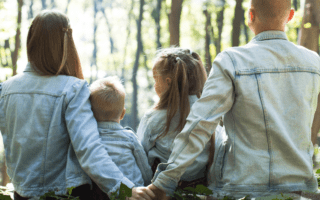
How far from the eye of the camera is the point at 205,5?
716 inches

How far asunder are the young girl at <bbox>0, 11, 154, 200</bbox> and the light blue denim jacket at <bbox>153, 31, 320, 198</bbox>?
1.90ft

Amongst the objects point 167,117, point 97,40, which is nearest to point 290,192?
point 167,117

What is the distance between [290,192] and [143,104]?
2376 cm

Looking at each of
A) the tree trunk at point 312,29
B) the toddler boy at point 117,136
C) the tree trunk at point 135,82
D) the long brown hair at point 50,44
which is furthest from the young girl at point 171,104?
the tree trunk at point 135,82

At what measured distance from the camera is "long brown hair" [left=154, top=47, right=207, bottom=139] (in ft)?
8.05

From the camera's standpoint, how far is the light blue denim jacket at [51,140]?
7.20 ft

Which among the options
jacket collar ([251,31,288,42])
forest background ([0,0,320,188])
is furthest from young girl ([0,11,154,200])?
forest background ([0,0,320,188])

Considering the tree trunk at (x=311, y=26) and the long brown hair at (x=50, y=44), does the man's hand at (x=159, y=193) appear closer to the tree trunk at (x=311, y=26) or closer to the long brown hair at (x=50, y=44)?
the long brown hair at (x=50, y=44)

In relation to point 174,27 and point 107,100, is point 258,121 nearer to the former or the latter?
point 107,100

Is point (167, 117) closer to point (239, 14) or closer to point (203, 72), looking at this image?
point (203, 72)

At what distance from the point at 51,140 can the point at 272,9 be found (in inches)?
69.7

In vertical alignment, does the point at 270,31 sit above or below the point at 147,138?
above

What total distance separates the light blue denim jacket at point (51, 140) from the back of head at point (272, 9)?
1396 millimetres

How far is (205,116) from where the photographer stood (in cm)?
190
